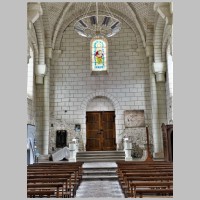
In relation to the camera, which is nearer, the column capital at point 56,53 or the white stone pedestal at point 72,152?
the white stone pedestal at point 72,152

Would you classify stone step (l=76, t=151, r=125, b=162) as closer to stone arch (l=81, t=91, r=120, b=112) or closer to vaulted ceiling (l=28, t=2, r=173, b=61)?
stone arch (l=81, t=91, r=120, b=112)

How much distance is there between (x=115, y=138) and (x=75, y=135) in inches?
91.0

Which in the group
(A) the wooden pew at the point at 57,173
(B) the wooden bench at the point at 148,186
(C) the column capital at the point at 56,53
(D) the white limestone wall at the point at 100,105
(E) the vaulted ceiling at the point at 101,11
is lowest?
(A) the wooden pew at the point at 57,173

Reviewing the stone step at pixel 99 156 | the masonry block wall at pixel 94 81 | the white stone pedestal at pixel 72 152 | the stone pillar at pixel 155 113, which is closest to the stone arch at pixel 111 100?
the masonry block wall at pixel 94 81

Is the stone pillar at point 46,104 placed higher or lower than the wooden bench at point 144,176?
higher

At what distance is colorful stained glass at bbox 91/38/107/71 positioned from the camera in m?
16.7

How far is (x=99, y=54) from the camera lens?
16.8m

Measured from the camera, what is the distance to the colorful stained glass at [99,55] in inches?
659

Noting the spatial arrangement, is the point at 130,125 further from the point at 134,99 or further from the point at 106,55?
the point at 106,55

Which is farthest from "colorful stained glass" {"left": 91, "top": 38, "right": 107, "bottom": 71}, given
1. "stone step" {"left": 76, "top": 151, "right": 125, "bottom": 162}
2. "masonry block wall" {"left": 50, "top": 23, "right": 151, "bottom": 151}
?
"stone step" {"left": 76, "top": 151, "right": 125, "bottom": 162}

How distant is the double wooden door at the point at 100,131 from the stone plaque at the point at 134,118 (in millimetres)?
886

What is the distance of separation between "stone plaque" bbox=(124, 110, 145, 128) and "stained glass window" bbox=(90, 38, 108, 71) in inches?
119

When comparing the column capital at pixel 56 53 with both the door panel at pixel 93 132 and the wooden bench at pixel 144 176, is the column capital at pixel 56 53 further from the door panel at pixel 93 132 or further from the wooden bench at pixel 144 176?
the wooden bench at pixel 144 176

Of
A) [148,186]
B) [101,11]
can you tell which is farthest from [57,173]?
[101,11]
